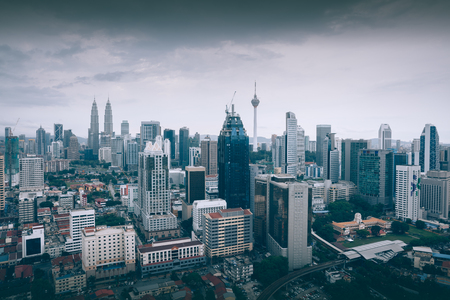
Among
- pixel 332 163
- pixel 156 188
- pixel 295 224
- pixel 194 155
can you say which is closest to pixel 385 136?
pixel 332 163

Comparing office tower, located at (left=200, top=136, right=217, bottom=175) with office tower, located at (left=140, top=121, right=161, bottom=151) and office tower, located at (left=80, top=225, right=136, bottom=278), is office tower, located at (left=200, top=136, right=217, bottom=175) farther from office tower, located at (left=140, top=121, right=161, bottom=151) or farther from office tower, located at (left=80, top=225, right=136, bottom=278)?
office tower, located at (left=80, top=225, right=136, bottom=278)

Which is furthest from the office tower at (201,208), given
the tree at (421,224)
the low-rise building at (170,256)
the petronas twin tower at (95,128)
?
the petronas twin tower at (95,128)

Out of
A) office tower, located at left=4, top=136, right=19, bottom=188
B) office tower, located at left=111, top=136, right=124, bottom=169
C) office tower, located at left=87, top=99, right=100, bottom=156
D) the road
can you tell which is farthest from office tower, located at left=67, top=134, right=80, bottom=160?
the road

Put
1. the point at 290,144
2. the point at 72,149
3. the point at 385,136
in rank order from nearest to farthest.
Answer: the point at 290,144, the point at 385,136, the point at 72,149

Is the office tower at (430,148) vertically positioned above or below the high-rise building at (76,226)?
above

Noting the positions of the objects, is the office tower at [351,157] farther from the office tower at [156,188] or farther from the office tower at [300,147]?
Answer: the office tower at [156,188]

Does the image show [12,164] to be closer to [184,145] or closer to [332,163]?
[184,145]

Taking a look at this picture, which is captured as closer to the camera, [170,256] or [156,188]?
[170,256]
